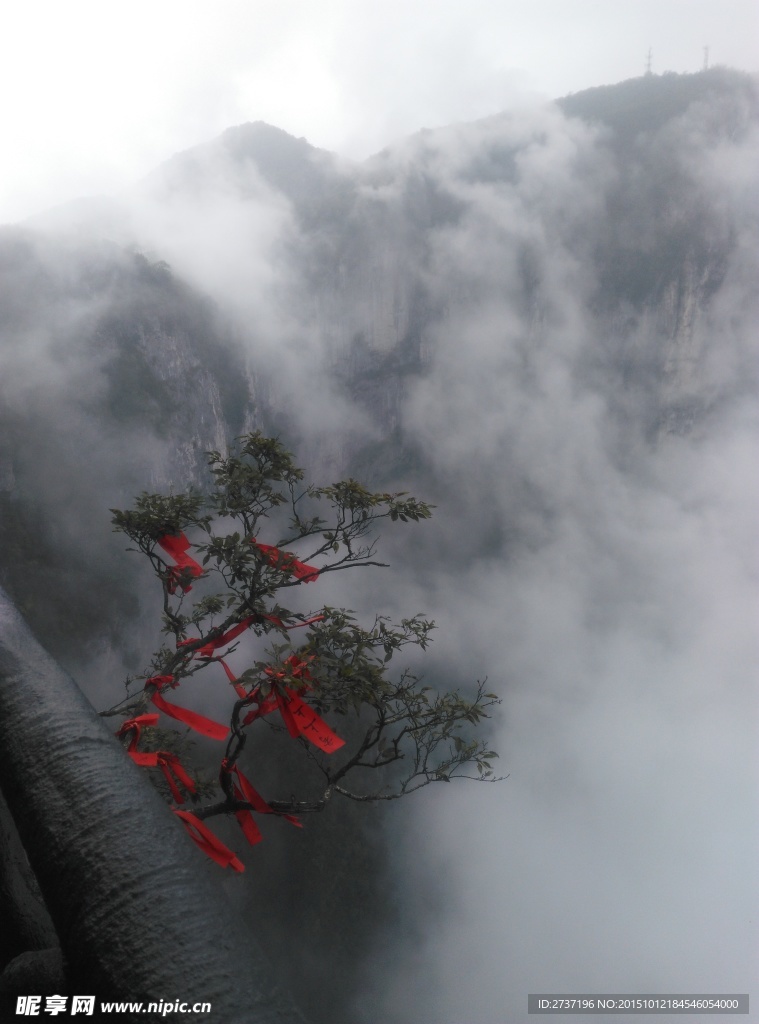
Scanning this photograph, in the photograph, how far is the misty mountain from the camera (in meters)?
28.3


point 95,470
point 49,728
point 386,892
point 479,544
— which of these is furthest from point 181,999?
point 479,544

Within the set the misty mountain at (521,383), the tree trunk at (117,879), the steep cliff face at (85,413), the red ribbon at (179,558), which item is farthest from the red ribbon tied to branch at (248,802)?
the misty mountain at (521,383)

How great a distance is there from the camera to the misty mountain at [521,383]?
92.7ft

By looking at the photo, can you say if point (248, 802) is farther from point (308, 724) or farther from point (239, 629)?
point (239, 629)

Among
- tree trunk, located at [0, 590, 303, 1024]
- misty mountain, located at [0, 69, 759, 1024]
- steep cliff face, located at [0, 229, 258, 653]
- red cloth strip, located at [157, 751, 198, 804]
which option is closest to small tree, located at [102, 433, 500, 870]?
red cloth strip, located at [157, 751, 198, 804]

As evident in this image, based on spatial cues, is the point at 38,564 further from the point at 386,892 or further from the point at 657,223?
the point at 657,223

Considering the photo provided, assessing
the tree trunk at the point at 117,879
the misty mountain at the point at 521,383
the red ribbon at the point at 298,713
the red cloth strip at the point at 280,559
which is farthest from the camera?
the misty mountain at the point at 521,383

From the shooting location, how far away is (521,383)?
3828 cm

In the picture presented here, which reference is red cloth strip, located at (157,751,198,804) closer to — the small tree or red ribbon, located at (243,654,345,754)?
the small tree

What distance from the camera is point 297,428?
3097cm

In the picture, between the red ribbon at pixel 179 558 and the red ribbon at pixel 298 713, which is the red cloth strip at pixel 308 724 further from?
the red ribbon at pixel 179 558

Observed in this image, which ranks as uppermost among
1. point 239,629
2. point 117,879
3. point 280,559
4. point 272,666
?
point 280,559

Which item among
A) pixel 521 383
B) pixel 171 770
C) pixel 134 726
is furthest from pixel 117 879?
pixel 521 383

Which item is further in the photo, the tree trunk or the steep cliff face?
the steep cliff face
